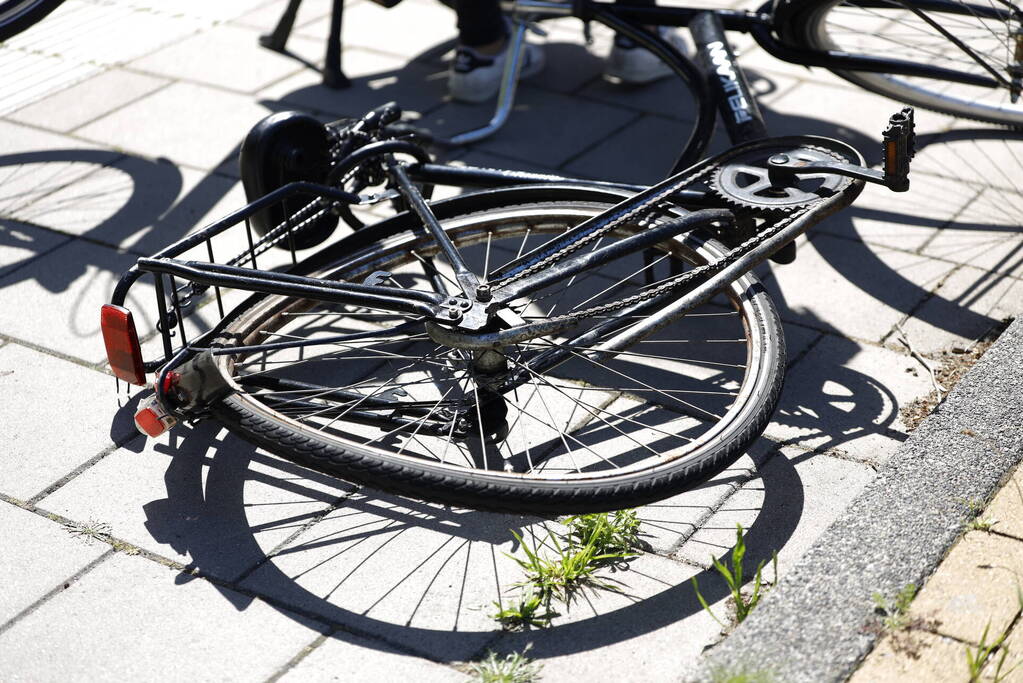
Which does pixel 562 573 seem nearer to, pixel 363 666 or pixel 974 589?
pixel 363 666

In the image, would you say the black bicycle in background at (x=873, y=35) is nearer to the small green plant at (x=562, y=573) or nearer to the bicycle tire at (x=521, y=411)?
the bicycle tire at (x=521, y=411)

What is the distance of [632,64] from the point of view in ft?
17.3

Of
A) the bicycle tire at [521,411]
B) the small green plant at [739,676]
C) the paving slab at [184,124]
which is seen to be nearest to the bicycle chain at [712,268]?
the bicycle tire at [521,411]

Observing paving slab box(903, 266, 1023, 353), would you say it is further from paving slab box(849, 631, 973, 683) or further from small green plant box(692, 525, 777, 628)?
paving slab box(849, 631, 973, 683)

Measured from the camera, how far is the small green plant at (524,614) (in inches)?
99.0

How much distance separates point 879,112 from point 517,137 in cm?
157

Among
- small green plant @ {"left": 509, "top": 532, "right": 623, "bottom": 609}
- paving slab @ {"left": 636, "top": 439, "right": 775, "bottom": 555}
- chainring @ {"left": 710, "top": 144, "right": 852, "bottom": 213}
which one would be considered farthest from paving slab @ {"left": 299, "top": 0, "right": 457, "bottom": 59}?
small green plant @ {"left": 509, "top": 532, "right": 623, "bottom": 609}

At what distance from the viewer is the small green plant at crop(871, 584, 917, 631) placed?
2.26 meters

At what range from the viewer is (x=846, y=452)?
10.0ft

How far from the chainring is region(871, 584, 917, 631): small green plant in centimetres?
114

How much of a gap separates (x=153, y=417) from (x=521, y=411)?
0.88m

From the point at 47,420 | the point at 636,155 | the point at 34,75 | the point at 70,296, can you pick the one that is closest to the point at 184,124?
the point at 34,75

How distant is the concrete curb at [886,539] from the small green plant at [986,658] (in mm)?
182

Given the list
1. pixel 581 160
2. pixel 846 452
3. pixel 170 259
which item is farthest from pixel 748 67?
pixel 170 259
